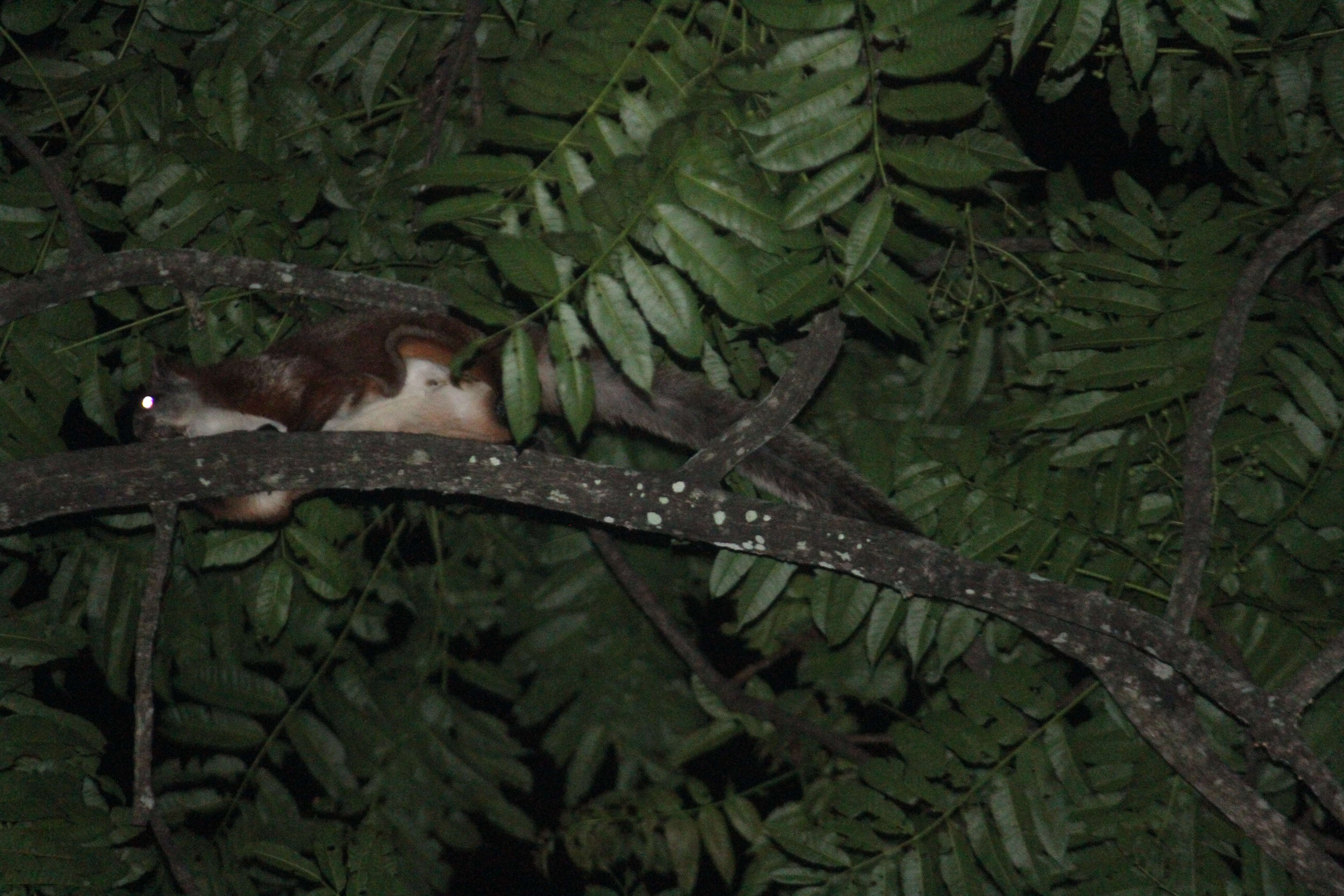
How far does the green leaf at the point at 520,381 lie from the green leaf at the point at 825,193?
62 centimetres

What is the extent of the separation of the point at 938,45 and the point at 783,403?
3.14 ft

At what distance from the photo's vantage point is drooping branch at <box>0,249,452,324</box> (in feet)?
10.6

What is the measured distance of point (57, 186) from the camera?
11.0 feet

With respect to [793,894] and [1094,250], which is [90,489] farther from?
[1094,250]

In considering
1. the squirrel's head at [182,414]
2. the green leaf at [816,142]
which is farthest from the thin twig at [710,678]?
the green leaf at [816,142]

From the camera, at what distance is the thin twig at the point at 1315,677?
2744 mm

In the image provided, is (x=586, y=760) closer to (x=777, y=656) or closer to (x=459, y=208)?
(x=777, y=656)

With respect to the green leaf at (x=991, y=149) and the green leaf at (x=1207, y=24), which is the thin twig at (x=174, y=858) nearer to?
the green leaf at (x=991, y=149)

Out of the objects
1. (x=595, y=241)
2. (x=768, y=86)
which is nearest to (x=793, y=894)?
(x=595, y=241)

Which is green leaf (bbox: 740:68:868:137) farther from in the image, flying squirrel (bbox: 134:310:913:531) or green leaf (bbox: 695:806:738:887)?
green leaf (bbox: 695:806:738:887)

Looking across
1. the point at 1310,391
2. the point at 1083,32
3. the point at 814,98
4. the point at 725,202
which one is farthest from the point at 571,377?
the point at 1310,391

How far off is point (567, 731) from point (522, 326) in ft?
8.92

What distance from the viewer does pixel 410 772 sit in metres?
4.59

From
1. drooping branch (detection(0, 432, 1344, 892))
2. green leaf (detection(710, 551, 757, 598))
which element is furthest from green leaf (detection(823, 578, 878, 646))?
drooping branch (detection(0, 432, 1344, 892))
